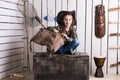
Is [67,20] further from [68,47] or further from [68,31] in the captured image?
[68,47]

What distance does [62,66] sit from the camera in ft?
7.16

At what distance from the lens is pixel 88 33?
2773 millimetres

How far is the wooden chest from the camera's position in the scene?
2.19 metres

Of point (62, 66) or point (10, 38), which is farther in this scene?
point (10, 38)

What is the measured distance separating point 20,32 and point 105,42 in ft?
3.53

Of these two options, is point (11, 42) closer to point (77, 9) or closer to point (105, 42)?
point (77, 9)

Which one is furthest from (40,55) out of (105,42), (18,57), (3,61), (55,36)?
(105,42)

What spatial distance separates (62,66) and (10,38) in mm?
790

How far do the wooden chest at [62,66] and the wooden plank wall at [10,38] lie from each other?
48 cm

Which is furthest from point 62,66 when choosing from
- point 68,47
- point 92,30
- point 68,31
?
point 92,30

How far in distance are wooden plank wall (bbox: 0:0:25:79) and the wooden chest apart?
0.48 m

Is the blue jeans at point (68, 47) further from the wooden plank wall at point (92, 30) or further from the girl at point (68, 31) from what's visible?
the wooden plank wall at point (92, 30)

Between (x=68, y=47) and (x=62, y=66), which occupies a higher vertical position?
(x=68, y=47)

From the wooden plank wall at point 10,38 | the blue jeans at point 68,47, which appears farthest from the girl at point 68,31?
the wooden plank wall at point 10,38
